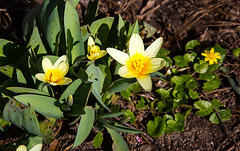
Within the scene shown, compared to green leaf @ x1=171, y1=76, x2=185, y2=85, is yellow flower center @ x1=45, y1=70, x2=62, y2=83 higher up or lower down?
higher up

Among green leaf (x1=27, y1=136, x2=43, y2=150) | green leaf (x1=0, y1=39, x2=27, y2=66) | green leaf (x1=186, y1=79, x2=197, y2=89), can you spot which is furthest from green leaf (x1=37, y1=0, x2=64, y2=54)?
green leaf (x1=186, y1=79, x2=197, y2=89)

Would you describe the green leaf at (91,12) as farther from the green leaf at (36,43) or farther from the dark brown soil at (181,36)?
the dark brown soil at (181,36)

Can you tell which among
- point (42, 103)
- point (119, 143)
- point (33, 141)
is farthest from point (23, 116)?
point (119, 143)

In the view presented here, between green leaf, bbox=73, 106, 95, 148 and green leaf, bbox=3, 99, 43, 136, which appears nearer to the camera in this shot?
green leaf, bbox=3, 99, 43, 136

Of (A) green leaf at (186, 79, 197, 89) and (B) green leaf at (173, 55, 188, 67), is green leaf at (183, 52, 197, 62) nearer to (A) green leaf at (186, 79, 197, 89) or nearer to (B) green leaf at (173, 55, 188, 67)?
(B) green leaf at (173, 55, 188, 67)

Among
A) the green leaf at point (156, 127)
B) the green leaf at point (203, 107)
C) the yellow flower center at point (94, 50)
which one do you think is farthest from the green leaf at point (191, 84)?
the yellow flower center at point (94, 50)

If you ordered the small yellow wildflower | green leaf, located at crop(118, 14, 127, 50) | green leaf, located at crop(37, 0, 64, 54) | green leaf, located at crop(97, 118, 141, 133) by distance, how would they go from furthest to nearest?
the small yellow wildflower < green leaf, located at crop(118, 14, 127, 50) < green leaf, located at crop(37, 0, 64, 54) < green leaf, located at crop(97, 118, 141, 133)

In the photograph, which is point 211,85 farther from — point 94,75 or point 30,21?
point 30,21
